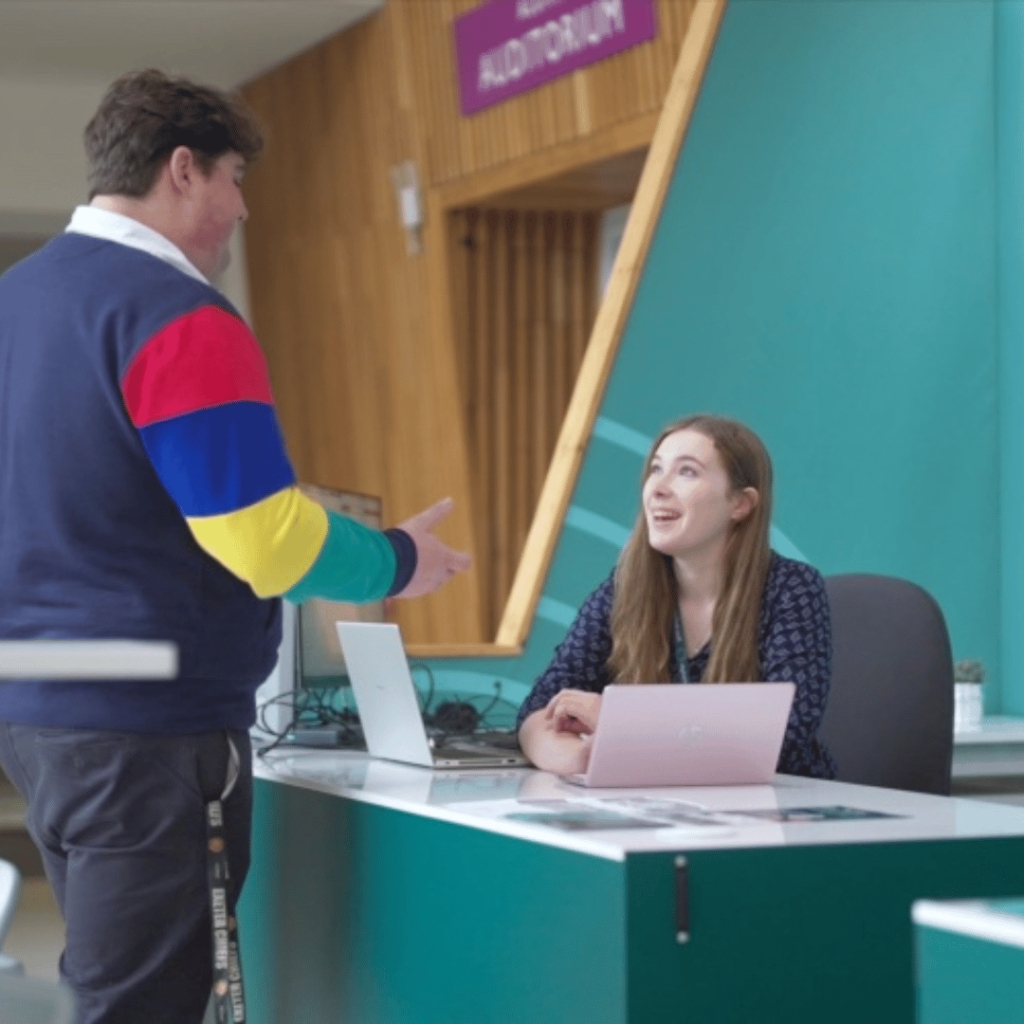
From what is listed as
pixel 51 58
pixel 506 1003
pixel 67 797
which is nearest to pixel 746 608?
pixel 506 1003

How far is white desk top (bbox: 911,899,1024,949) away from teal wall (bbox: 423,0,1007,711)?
3.77 metres

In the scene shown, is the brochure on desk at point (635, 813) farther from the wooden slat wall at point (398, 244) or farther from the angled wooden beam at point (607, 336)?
the wooden slat wall at point (398, 244)

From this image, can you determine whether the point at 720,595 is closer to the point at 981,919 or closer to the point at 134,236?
the point at 134,236

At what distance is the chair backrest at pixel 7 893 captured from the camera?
2.97 metres

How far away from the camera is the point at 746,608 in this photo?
3.51 meters


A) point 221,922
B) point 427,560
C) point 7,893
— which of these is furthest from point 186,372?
point 7,893

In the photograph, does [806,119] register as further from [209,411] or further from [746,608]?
[209,411]

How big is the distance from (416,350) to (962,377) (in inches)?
143

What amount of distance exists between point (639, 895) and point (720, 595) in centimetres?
121

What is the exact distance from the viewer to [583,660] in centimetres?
368

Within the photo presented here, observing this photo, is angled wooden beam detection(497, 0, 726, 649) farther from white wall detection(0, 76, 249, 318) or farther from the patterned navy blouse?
white wall detection(0, 76, 249, 318)

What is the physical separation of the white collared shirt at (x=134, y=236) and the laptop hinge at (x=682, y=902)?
1058 mm

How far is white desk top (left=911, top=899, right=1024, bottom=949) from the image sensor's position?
1.56 meters

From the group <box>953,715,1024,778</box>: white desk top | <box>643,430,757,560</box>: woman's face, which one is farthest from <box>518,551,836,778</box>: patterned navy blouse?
<box>953,715,1024,778</box>: white desk top
